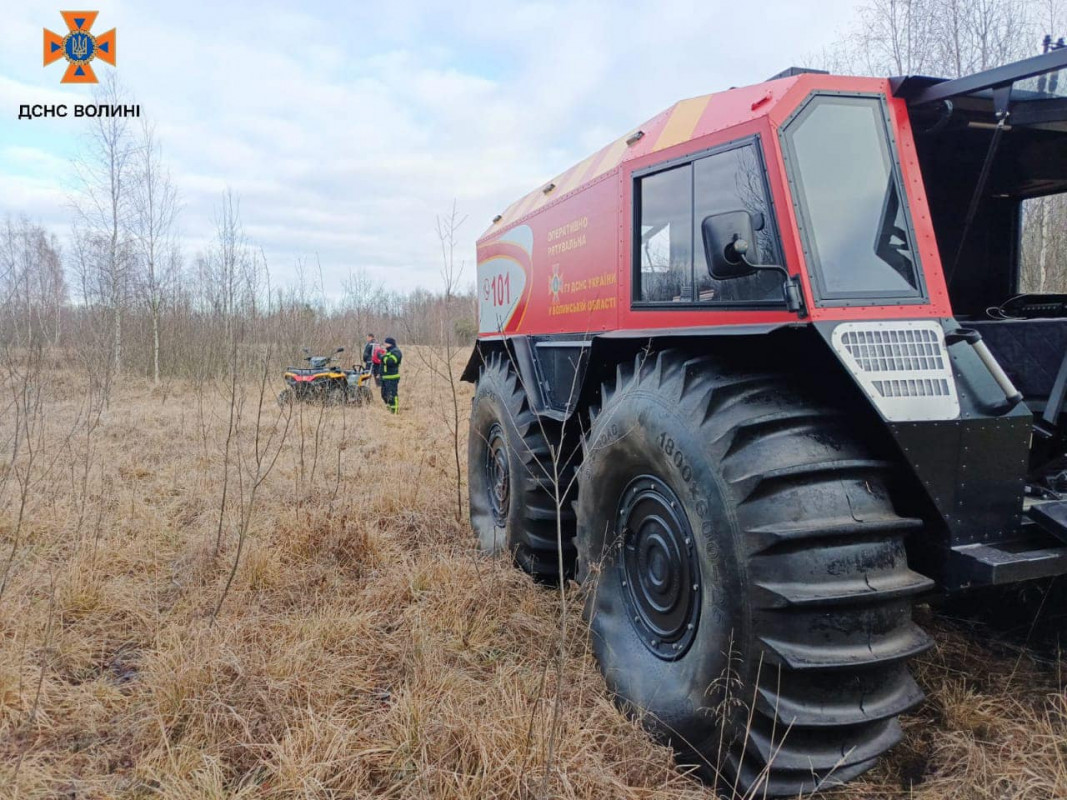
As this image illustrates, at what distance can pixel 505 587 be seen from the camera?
4.11 m

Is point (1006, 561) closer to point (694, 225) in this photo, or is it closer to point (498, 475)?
point (694, 225)

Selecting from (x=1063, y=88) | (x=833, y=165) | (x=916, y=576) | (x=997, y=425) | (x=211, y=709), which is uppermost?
(x=1063, y=88)

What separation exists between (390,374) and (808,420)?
1211cm

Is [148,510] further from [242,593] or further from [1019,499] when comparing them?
[1019,499]

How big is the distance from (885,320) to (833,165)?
2.06 feet

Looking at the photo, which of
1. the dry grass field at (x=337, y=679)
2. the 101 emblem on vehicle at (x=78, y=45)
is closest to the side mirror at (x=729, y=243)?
the dry grass field at (x=337, y=679)

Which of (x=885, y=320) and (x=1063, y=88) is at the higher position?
(x=1063, y=88)

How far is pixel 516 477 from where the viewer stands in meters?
4.46

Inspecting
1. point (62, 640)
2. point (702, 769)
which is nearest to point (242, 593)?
point (62, 640)

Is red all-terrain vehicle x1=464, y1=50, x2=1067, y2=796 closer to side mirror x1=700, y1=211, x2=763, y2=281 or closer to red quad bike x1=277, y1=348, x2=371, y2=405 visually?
side mirror x1=700, y1=211, x2=763, y2=281

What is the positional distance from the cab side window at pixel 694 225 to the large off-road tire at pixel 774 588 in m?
0.41

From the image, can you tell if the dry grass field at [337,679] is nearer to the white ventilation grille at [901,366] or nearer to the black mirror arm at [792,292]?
the white ventilation grille at [901,366]

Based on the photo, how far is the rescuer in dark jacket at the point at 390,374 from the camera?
13.5 m

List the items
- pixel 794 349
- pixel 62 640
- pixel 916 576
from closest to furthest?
pixel 916 576 < pixel 794 349 < pixel 62 640
